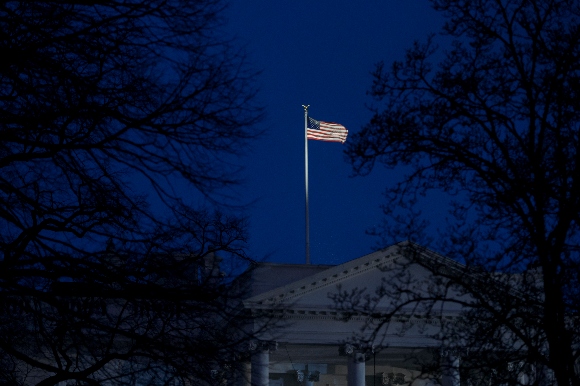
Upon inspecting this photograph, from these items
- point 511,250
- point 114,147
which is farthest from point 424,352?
point 114,147

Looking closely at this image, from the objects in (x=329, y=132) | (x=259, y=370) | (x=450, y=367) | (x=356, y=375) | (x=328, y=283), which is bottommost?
(x=450, y=367)

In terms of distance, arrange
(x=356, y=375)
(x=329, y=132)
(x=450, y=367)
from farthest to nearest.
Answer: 1. (x=329, y=132)
2. (x=356, y=375)
3. (x=450, y=367)

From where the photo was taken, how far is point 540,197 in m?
10.1

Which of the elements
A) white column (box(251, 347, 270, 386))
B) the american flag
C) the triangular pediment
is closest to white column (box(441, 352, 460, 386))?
white column (box(251, 347, 270, 386))

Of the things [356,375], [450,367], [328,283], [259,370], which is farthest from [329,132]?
[450,367]

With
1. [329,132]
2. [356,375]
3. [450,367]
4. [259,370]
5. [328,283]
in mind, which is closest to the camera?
[450,367]

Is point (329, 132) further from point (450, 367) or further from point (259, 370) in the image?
point (450, 367)

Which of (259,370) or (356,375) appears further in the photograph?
(356,375)

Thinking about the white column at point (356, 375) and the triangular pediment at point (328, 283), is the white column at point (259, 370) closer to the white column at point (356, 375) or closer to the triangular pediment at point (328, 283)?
the triangular pediment at point (328, 283)

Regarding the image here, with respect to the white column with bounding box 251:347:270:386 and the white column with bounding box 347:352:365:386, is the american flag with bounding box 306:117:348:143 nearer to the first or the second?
the white column with bounding box 347:352:365:386

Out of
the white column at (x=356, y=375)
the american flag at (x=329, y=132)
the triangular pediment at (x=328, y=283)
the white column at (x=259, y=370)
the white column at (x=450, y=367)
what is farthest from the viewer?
the american flag at (x=329, y=132)

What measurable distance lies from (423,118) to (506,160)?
1.08 m

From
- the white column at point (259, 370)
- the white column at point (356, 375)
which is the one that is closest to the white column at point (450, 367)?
the white column at point (259, 370)

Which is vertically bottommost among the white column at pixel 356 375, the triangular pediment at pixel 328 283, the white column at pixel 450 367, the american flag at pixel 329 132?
the white column at pixel 450 367
